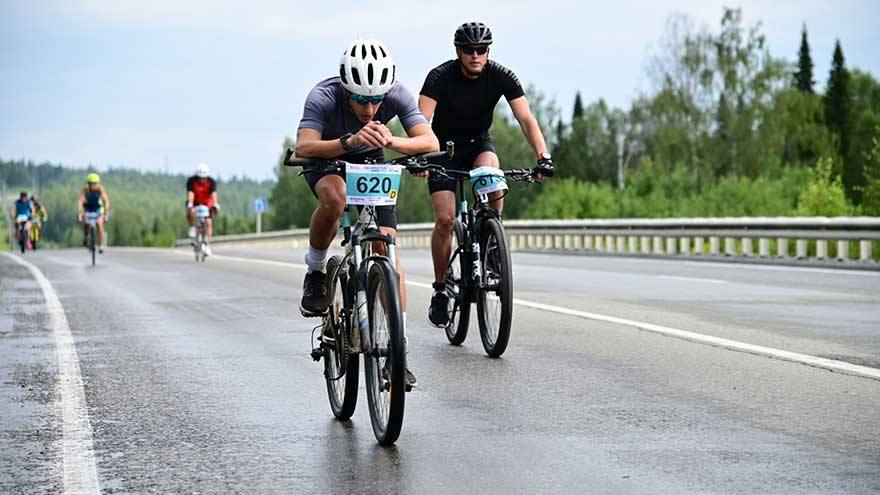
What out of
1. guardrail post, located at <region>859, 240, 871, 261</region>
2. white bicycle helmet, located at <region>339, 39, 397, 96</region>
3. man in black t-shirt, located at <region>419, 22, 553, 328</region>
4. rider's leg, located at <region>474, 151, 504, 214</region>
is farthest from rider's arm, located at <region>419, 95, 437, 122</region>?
guardrail post, located at <region>859, 240, 871, 261</region>

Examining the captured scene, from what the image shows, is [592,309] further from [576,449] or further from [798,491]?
[798,491]

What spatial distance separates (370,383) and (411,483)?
3.33ft

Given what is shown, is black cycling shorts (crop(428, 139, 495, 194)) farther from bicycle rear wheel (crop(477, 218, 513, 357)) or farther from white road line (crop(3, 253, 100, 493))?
white road line (crop(3, 253, 100, 493))

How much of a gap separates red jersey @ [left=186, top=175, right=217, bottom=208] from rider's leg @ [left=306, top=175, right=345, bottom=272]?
20.4 m

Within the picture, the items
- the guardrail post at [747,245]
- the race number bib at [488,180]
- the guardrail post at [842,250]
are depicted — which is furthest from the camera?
the guardrail post at [747,245]

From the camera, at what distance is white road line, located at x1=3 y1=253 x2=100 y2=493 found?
557 centimetres

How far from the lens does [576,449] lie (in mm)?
6031

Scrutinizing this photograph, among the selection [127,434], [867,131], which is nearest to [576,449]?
[127,434]

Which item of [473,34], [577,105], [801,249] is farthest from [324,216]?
[577,105]

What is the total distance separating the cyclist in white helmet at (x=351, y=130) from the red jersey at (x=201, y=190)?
2036 cm

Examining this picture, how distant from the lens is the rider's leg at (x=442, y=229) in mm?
9977

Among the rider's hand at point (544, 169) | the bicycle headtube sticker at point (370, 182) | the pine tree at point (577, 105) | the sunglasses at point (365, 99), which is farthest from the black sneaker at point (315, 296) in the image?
the pine tree at point (577, 105)

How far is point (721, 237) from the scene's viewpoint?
2627cm

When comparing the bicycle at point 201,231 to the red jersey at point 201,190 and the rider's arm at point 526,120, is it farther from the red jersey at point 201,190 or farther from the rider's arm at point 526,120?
the rider's arm at point 526,120
